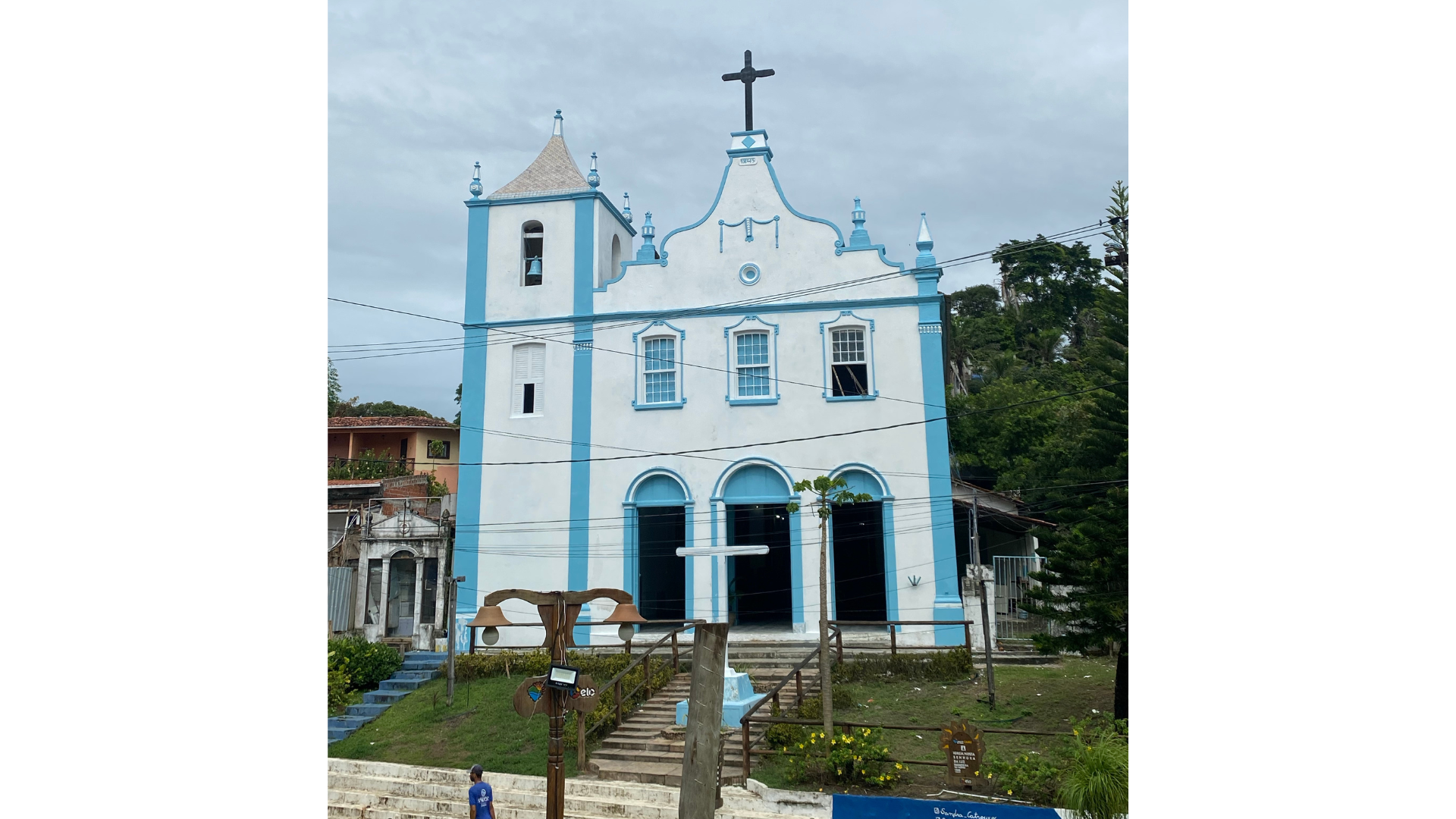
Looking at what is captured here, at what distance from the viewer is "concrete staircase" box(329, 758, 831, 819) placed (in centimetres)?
999

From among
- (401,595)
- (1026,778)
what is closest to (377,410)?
(401,595)

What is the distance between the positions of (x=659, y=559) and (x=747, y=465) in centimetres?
311

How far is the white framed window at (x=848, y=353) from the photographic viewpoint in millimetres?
18703

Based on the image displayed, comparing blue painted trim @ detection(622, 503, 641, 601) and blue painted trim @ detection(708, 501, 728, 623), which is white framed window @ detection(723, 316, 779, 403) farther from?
blue painted trim @ detection(622, 503, 641, 601)

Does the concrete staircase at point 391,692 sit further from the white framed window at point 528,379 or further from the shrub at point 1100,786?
the shrub at point 1100,786

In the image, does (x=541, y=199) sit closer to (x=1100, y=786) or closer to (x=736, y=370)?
(x=736, y=370)

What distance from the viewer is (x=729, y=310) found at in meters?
19.2

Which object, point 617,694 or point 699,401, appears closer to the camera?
point 617,694

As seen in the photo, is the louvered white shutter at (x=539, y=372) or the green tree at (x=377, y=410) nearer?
the louvered white shutter at (x=539, y=372)

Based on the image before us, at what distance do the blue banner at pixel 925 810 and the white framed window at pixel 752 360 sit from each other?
496 inches

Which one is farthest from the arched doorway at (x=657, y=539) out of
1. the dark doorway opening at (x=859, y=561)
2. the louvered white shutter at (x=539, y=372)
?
the dark doorway opening at (x=859, y=561)
